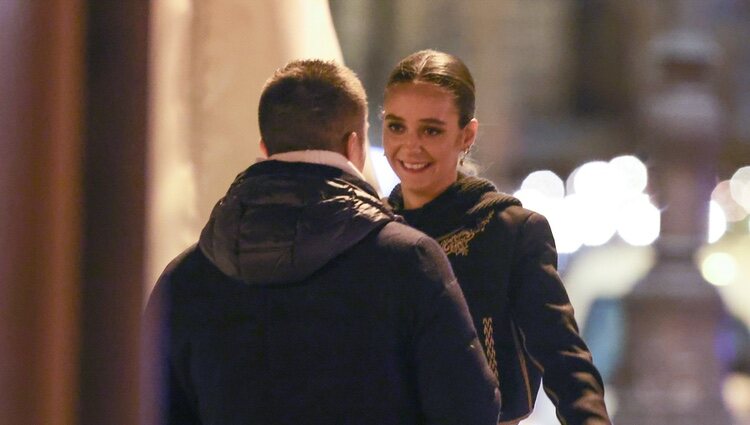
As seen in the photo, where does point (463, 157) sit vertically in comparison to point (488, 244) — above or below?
above

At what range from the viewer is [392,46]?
2350 cm

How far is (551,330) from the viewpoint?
1921 millimetres

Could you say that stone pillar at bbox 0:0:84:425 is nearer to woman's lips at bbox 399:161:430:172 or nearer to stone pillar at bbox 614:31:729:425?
woman's lips at bbox 399:161:430:172

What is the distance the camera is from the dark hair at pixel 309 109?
1.54m

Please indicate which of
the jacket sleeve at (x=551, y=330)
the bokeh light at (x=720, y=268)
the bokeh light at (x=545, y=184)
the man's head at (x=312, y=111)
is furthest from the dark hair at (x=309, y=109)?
the bokeh light at (x=545, y=184)

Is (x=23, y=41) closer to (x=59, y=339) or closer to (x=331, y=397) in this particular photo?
(x=59, y=339)

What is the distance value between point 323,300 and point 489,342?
0.54 meters

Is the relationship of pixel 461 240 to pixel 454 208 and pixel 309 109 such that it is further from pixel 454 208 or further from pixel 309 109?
pixel 309 109

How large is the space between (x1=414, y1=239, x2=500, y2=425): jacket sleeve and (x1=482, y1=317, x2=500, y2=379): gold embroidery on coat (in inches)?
16.2

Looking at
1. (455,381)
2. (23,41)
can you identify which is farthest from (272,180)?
(23,41)

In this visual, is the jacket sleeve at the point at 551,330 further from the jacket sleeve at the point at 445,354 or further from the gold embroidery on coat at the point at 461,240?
the jacket sleeve at the point at 445,354

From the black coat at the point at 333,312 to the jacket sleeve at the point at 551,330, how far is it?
0.41 m

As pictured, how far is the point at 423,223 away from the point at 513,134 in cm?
2290

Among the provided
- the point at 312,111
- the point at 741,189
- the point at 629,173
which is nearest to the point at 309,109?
the point at 312,111
